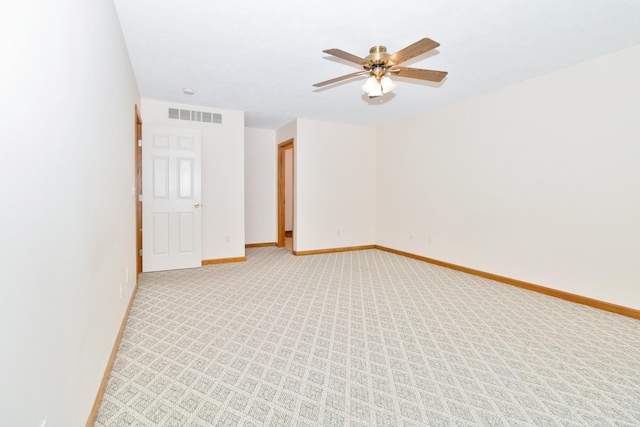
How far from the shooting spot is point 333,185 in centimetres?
567

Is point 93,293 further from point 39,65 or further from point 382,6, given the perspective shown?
point 382,6

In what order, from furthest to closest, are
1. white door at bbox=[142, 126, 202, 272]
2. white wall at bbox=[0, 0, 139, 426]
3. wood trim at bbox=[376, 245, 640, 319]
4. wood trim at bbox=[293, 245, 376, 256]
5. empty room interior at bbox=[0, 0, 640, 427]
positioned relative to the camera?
1. wood trim at bbox=[293, 245, 376, 256]
2. white door at bbox=[142, 126, 202, 272]
3. wood trim at bbox=[376, 245, 640, 319]
4. empty room interior at bbox=[0, 0, 640, 427]
5. white wall at bbox=[0, 0, 139, 426]

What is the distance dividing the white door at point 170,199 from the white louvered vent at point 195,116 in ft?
1.10

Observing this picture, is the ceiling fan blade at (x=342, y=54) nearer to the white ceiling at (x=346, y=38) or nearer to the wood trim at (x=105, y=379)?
the white ceiling at (x=346, y=38)

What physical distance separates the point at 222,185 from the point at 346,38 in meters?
3.11

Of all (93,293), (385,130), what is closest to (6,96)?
(93,293)

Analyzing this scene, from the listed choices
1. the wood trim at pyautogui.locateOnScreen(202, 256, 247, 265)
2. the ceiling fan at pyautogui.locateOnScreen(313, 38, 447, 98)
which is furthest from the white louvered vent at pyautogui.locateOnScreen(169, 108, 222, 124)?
the ceiling fan at pyautogui.locateOnScreen(313, 38, 447, 98)

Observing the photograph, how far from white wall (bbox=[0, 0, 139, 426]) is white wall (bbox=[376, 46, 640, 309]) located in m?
4.25

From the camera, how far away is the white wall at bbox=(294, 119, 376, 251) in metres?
5.36

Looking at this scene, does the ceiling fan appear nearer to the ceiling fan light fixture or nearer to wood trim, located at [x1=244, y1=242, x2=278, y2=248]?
the ceiling fan light fixture

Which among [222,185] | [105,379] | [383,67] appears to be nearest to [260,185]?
[222,185]

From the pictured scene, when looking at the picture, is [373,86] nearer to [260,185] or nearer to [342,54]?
[342,54]

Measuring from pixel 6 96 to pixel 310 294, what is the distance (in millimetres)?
2911

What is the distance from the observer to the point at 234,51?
2.77 meters
